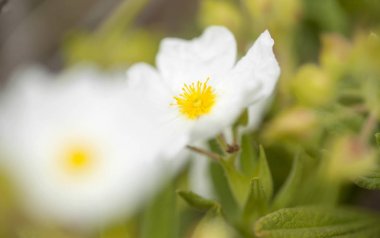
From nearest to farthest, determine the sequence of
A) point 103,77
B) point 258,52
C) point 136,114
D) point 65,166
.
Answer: point 258,52 → point 136,114 → point 65,166 → point 103,77

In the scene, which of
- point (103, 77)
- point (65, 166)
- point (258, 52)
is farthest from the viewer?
point (103, 77)

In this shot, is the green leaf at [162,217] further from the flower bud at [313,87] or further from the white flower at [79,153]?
the flower bud at [313,87]

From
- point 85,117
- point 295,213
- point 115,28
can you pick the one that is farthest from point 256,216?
point 115,28

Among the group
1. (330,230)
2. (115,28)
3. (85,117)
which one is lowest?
(330,230)

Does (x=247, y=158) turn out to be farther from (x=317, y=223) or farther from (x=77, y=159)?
(x=77, y=159)

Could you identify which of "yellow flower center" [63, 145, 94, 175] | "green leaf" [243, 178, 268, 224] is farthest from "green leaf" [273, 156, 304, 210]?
"yellow flower center" [63, 145, 94, 175]

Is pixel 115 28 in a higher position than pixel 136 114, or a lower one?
higher

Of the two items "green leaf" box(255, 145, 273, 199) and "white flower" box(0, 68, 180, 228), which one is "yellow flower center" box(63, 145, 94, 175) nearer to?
"white flower" box(0, 68, 180, 228)

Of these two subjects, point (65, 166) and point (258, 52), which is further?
point (65, 166)

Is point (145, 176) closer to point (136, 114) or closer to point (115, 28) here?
point (136, 114)
